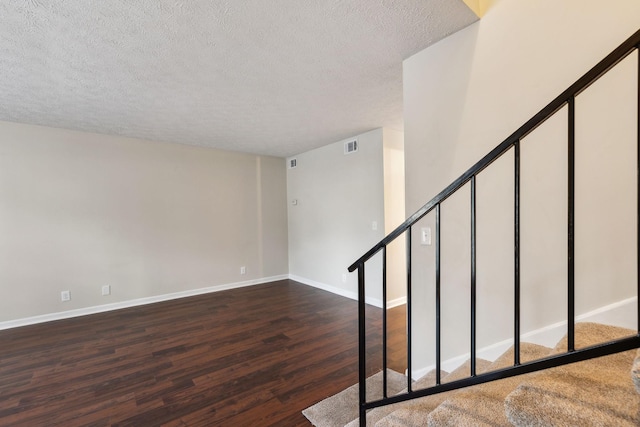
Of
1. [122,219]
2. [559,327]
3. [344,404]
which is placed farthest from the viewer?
[122,219]

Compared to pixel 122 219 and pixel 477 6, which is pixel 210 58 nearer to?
pixel 477 6

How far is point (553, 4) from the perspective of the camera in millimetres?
1482

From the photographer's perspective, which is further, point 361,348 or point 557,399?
point 361,348

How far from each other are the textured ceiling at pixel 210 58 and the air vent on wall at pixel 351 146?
761 mm

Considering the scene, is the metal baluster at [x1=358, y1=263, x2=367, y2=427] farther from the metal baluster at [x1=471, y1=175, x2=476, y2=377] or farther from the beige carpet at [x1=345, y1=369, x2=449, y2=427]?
the metal baluster at [x1=471, y1=175, x2=476, y2=377]

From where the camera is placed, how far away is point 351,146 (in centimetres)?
438

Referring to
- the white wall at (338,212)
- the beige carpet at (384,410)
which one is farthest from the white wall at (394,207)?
the beige carpet at (384,410)

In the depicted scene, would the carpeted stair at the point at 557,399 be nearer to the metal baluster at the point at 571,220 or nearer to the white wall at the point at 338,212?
the metal baluster at the point at 571,220

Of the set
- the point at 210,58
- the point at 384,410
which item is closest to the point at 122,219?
the point at 210,58

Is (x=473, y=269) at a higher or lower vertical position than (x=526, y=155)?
lower

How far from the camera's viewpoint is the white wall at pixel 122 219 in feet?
11.6

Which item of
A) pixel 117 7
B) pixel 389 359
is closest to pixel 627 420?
pixel 389 359

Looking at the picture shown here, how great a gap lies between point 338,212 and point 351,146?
40.9 inches

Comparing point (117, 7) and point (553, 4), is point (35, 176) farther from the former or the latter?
point (553, 4)
